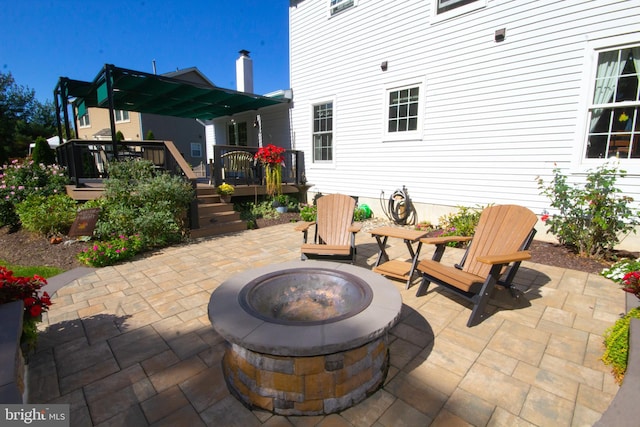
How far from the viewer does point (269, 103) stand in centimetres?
944

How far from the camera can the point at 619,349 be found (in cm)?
205

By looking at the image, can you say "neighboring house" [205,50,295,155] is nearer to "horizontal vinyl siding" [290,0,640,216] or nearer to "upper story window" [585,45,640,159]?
"horizontal vinyl siding" [290,0,640,216]

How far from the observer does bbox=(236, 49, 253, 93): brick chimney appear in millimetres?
10227

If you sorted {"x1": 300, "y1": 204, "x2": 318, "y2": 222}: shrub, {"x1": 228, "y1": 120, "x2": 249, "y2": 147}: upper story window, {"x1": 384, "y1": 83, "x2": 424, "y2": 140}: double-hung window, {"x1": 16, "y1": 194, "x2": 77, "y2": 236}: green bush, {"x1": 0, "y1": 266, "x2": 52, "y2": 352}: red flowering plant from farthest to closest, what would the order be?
{"x1": 228, "y1": 120, "x2": 249, "y2": 147}: upper story window
{"x1": 300, "y1": 204, "x2": 318, "y2": 222}: shrub
{"x1": 384, "y1": 83, "x2": 424, "y2": 140}: double-hung window
{"x1": 16, "y1": 194, "x2": 77, "y2": 236}: green bush
{"x1": 0, "y1": 266, "x2": 52, "y2": 352}: red flowering plant

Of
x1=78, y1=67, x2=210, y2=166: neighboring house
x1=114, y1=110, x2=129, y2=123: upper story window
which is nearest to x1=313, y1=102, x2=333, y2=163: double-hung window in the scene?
x1=78, y1=67, x2=210, y2=166: neighboring house

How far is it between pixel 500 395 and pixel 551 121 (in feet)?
15.6

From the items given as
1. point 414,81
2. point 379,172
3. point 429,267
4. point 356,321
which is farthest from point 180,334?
point 414,81

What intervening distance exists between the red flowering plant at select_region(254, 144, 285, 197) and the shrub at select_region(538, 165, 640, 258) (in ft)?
18.8

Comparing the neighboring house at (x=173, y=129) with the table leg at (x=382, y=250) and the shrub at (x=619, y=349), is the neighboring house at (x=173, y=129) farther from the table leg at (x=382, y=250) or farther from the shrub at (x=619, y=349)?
the shrub at (x=619, y=349)

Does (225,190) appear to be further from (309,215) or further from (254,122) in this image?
(254,122)

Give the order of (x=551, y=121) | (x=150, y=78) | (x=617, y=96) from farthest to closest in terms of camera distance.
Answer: (x=150, y=78), (x=551, y=121), (x=617, y=96)

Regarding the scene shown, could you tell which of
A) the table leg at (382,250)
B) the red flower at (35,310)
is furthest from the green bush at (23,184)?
the table leg at (382,250)

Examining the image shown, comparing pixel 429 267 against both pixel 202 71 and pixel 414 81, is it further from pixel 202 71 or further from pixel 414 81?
pixel 202 71

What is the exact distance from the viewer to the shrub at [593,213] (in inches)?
160
